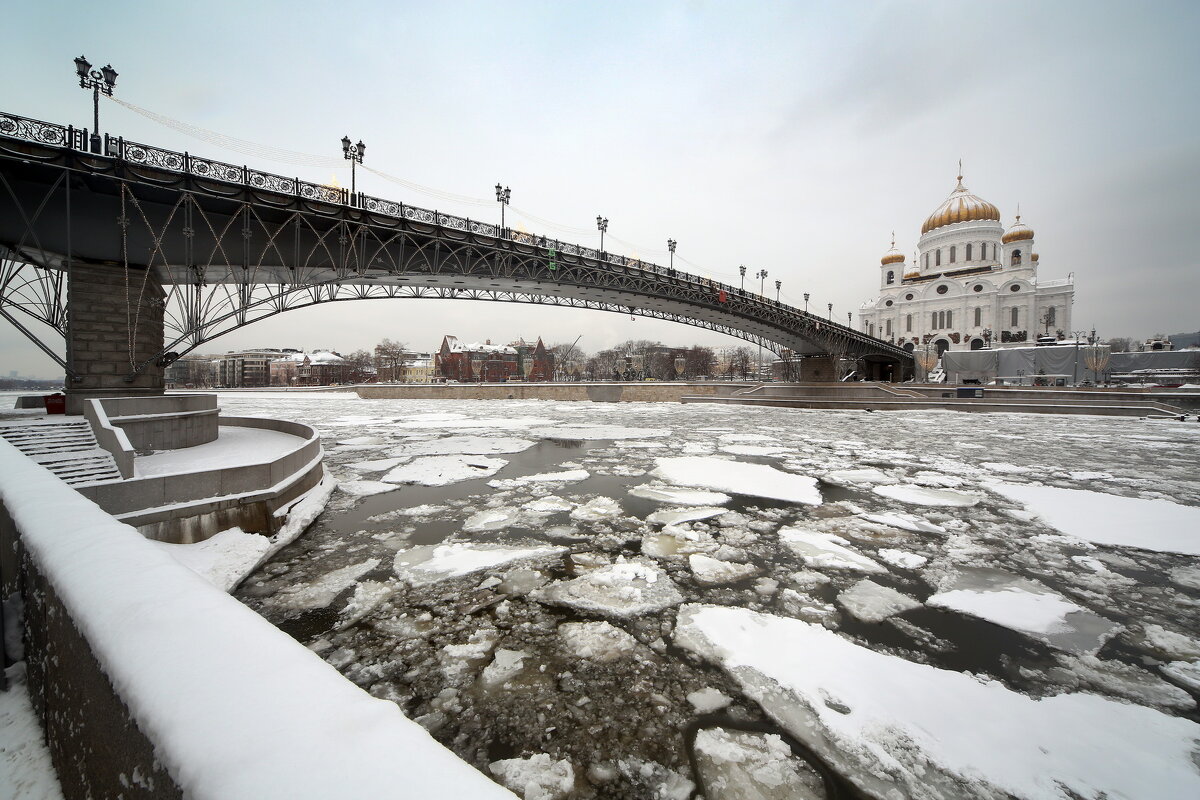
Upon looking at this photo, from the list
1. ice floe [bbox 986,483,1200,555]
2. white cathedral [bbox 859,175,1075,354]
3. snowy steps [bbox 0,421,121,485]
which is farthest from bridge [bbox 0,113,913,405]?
white cathedral [bbox 859,175,1075,354]

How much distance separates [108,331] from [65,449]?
680cm

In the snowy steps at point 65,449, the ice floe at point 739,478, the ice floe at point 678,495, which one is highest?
the snowy steps at point 65,449

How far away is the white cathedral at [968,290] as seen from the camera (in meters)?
73.6

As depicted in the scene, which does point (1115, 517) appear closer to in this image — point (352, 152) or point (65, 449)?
point (65, 449)

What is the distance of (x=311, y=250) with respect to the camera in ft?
61.7

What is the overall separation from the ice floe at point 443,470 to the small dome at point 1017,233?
103m

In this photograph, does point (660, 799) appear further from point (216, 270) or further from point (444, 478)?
point (216, 270)

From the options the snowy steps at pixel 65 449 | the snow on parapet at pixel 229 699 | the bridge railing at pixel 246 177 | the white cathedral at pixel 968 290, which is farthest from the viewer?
the white cathedral at pixel 968 290

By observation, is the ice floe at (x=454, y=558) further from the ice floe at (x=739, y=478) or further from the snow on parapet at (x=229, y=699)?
the ice floe at (x=739, y=478)

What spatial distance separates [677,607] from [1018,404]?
107 ft

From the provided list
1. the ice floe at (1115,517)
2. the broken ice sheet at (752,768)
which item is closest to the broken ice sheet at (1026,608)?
the ice floe at (1115,517)

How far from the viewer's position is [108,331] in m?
12.0

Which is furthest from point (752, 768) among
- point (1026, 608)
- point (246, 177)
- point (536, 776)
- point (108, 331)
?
point (246, 177)

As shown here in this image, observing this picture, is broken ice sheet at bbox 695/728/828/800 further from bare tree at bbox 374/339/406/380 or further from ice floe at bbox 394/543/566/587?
bare tree at bbox 374/339/406/380
